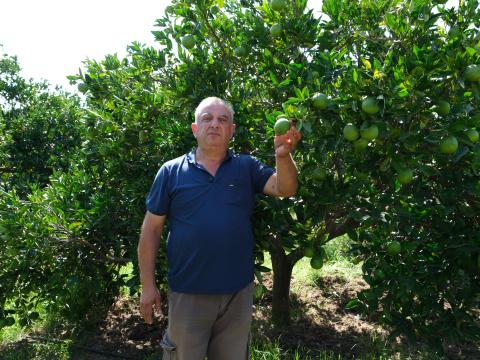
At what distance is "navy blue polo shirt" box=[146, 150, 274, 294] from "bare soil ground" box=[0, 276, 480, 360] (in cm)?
167

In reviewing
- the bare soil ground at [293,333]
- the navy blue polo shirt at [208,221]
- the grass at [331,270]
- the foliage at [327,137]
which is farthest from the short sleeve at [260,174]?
the grass at [331,270]

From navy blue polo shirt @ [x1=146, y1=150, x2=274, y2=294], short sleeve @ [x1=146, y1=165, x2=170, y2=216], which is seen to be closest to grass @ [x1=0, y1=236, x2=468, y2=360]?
navy blue polo shirt @ [x1=146, y1=150, x2=274, y2=294]

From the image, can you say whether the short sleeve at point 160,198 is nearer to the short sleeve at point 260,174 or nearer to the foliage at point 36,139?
the short sleeve at point 260,174

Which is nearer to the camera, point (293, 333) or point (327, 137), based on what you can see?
point (327, 137)

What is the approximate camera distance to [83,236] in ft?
11.2

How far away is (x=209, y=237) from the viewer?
7.37 feet

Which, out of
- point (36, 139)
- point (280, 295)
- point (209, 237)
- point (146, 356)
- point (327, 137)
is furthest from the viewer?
point (36, 139)

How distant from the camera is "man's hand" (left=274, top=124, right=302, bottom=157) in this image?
2.09 meters

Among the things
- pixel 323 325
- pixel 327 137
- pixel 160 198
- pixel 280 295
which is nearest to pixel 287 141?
pixel 327 137

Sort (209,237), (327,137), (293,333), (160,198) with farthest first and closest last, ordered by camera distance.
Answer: (293,333), (160,198), (209,237), (327,137)

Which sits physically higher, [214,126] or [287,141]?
[214,126]

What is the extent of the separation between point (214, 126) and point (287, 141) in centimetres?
46

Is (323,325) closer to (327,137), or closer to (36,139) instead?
(327,137)

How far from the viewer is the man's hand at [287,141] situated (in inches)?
82.2
